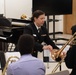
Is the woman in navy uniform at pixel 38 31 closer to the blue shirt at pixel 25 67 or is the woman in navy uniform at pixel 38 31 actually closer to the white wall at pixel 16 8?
the blue shirt at pixel 25 67

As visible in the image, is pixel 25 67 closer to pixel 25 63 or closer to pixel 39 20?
pixel 25 63

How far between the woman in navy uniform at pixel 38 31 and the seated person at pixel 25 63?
178 cm

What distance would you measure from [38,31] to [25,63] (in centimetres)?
220

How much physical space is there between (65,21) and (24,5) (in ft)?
6.87

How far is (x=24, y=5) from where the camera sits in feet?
27.8

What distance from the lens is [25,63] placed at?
2037mm

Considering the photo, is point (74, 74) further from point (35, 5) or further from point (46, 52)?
point (35, 5)

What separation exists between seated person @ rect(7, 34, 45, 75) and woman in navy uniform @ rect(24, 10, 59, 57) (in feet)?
5.83

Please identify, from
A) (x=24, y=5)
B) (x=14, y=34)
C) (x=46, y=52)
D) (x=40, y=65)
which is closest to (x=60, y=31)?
(x=24, y=5)

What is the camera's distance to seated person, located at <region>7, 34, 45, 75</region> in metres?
2.04

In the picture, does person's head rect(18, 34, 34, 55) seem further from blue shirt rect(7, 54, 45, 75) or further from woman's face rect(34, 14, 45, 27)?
woman's face rect(34, 14, 45, 27)

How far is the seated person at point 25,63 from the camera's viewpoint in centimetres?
204

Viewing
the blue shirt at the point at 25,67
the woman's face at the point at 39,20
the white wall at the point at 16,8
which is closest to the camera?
the blue shirt at the point at 25,67

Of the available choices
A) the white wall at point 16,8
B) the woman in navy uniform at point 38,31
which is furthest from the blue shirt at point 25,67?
the white wall at point 16,8
